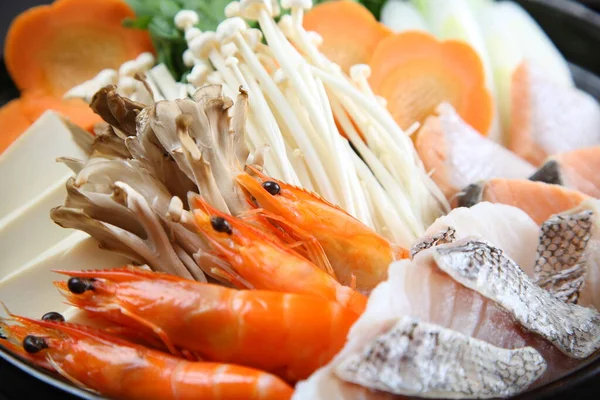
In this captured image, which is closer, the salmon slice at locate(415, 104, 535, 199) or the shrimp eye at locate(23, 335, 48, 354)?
the shrimp eye at locate(23, 335, 48, 354)

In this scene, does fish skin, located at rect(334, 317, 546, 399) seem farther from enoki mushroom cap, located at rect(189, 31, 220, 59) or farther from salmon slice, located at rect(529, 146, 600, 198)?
enoki mushroom cap, located at rect(189, 31, 220, 59)

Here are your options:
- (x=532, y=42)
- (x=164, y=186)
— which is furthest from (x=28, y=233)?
(x=532, y=42)

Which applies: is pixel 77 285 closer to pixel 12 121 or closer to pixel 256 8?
pixel 256 8

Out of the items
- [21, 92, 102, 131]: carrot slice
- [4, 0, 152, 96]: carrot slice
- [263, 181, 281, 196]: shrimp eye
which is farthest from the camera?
[4, 0, 152, 96]: carrot slice

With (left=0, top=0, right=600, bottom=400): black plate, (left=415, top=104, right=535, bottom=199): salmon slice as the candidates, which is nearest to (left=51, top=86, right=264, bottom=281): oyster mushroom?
(left=0, top=0, right=600, bottom=400): black plate

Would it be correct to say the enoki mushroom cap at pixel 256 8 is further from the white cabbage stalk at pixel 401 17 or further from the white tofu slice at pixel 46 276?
the white tofu slice at pixel 46 276

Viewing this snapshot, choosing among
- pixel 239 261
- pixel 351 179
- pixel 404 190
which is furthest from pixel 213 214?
pixel 404 190
